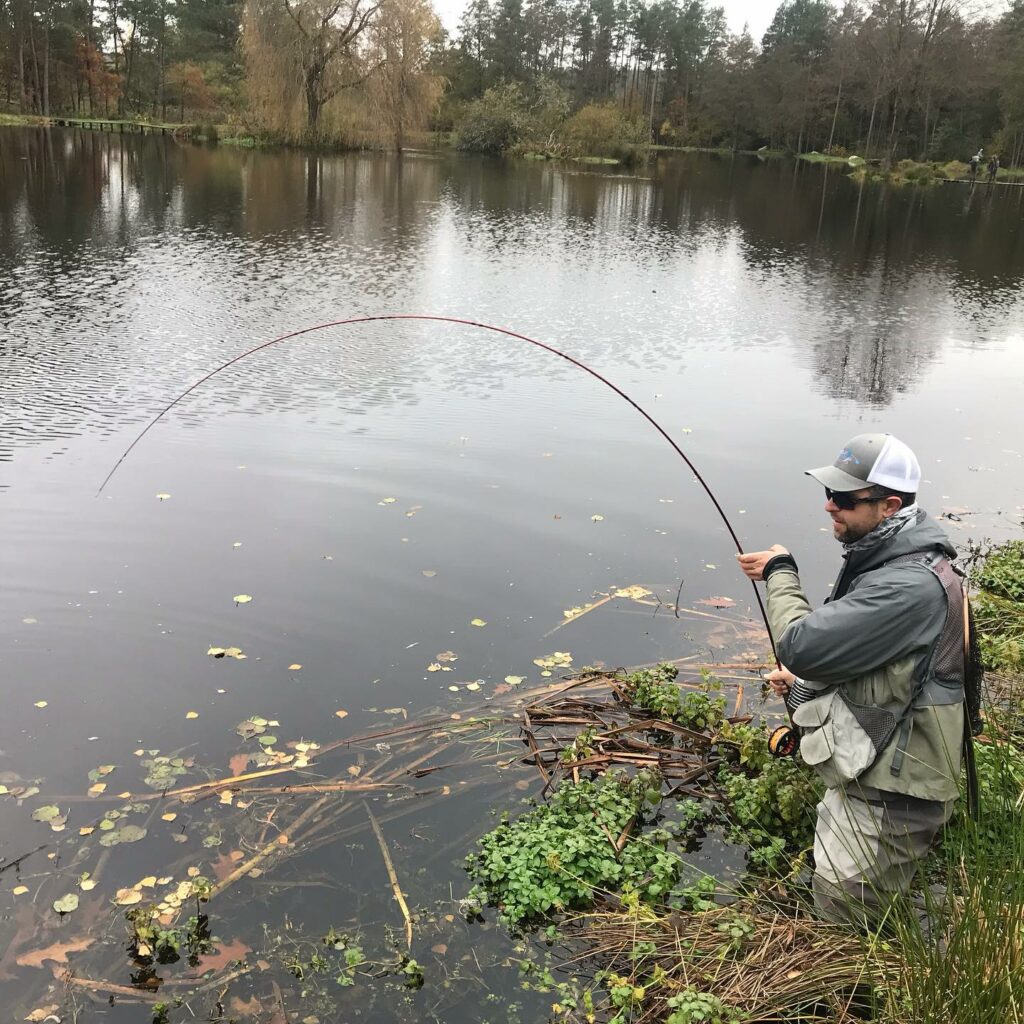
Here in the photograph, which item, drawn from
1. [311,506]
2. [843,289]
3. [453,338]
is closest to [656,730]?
[311,506]

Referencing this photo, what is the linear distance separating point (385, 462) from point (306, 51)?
41842 millimetres

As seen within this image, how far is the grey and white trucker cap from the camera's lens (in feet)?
10.5

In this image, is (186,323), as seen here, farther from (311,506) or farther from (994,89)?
(994,89)

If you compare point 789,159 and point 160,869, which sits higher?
point 789,159

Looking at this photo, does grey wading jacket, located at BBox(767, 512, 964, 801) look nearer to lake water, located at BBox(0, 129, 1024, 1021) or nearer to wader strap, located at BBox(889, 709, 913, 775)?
wader strap, located at BBox(889, 709, 913, 775)

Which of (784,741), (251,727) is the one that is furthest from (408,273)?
(784,741)

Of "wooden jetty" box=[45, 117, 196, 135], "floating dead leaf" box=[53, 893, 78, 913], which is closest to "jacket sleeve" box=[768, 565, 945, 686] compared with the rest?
"floating dead leaf" box=[53, 893, 78, 913]

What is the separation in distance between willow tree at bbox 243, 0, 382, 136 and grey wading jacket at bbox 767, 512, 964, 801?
47198 millimetres

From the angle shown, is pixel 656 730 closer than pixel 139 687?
Yes

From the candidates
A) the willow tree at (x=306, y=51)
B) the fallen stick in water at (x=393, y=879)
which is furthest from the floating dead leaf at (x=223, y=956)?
the willow tree at (x=306, y=51)

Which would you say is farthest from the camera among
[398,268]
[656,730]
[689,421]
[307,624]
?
[398,268]

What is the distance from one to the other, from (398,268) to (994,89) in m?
65.8

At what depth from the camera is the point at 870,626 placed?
303 centimetres

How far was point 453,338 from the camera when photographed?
44.9 feet
